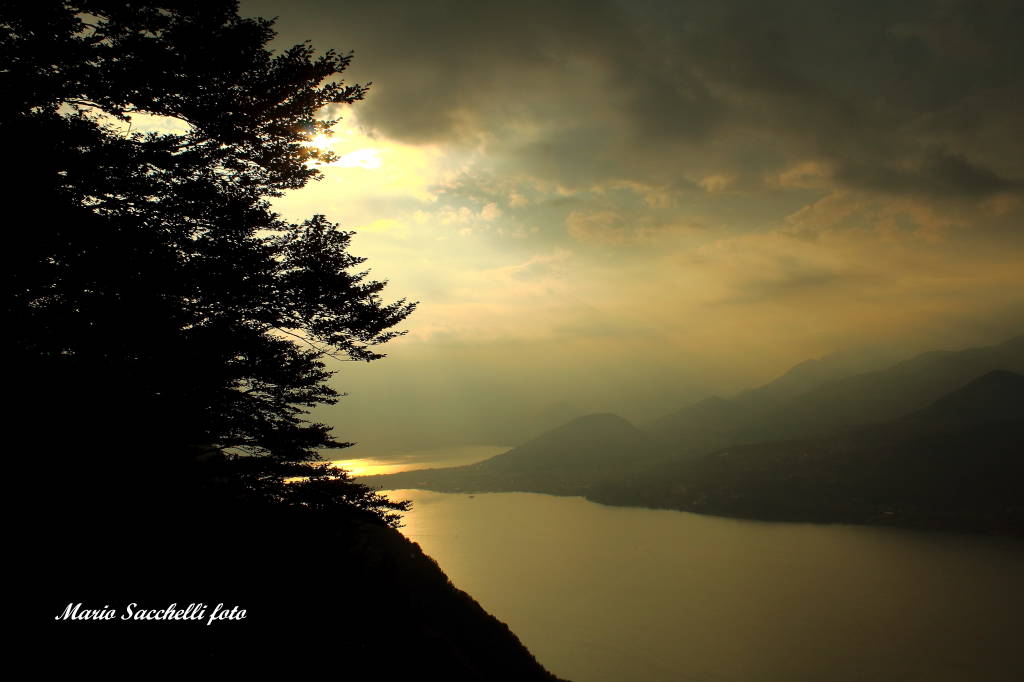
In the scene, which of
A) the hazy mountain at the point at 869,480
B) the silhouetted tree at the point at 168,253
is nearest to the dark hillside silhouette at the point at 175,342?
the silhouetted tree at the point at 168,253

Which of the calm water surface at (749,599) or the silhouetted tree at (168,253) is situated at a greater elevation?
the silhouetted tree at (168,253)

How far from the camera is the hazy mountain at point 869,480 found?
12850cm

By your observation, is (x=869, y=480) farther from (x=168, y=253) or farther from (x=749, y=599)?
(x=168, y=253)

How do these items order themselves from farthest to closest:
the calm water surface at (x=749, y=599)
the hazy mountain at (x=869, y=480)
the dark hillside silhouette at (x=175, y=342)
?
the hazy mountain at (x=869, y=480) → the calm water surface at (x=749, y=599) → the dark hillside silhouette at (x=175, y=342)

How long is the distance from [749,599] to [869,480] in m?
117

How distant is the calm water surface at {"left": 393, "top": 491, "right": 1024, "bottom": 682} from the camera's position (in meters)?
51.6

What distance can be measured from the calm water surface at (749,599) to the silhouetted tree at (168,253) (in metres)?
52.8

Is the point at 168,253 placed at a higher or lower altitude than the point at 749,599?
higher

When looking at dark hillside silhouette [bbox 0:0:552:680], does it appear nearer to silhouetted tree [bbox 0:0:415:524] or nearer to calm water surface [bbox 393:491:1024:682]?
silhouetted tree [bbox 0:0:415:524]

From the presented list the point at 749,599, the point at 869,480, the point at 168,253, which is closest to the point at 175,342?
the point at 168,253

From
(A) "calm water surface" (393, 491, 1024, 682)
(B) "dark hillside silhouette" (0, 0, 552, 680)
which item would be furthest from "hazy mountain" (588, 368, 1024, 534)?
(B) "dark hillside silhouette" (0, 0, 552, 680)

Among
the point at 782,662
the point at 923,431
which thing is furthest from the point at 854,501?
the point at 782,662

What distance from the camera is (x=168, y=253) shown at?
1019 centimetres

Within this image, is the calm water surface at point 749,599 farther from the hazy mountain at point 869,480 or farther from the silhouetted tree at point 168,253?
the silhouetted tree at point 168,253
